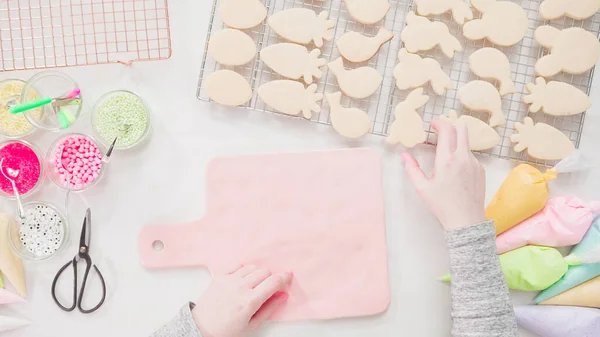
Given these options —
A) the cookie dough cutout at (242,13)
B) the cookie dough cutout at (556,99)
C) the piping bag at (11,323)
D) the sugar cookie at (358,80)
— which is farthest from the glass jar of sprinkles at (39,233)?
the cookie dough cutout at (556,99)

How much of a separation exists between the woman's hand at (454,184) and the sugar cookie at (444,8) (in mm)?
225

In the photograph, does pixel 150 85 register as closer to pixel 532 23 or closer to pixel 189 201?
pixel 189 201

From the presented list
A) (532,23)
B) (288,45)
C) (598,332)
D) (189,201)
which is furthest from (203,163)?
(598,332)

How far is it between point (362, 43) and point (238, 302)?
1.84 feet

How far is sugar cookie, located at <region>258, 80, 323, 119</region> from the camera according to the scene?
119 centimetres

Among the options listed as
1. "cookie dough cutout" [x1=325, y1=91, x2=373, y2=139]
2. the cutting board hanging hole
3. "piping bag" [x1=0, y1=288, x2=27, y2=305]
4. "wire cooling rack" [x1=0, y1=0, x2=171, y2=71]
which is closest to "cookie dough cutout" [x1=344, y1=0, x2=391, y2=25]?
"cookie dough cutout" [x1=325, y1=91, x2=373, y2=139]

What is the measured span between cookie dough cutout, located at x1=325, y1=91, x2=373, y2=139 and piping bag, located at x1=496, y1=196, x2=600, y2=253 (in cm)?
35

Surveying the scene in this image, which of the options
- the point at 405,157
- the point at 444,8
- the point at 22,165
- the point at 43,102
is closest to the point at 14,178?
→ the point at 22,165

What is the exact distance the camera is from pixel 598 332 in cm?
115

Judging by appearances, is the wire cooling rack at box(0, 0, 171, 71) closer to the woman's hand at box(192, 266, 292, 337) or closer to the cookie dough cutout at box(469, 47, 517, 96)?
the woman's hand at box(192, 266, 292, 337)

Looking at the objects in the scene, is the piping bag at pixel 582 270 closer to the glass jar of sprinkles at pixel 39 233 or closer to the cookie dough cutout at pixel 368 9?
the cookie dough cutout at pixel 368 9

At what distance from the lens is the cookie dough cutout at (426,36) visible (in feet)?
3.90

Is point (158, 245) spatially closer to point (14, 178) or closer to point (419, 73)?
point (14, 178)

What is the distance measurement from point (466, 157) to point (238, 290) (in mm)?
505
